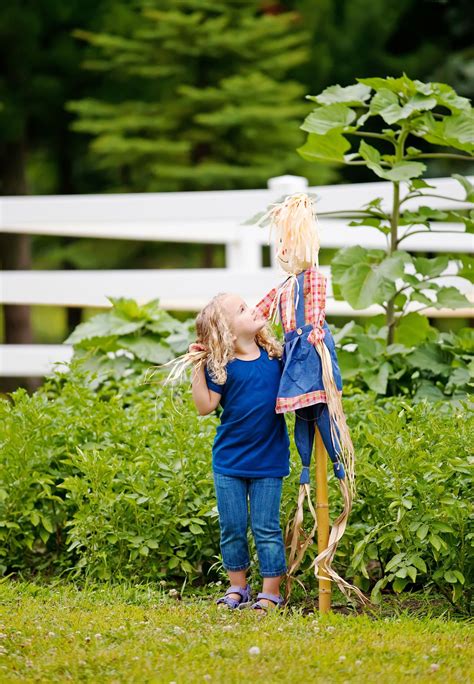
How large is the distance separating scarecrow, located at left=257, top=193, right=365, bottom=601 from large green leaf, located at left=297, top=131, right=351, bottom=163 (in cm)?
146

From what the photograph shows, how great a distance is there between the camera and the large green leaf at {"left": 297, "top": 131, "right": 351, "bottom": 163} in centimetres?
490

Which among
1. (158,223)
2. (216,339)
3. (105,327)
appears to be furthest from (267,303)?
(158,223)

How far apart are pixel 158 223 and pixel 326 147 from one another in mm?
2255

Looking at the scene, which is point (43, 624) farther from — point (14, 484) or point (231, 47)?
point (231, 47)

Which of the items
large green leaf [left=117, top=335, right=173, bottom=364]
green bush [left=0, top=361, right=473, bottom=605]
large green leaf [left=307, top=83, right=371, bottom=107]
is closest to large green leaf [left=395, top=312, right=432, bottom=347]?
green bush [left=0, top=361, right=473, bottom=605]

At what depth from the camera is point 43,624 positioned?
3191 mm

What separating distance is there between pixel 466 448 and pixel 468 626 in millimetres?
615

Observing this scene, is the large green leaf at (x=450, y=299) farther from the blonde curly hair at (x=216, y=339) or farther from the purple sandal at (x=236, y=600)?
the purple sandal at (x=236, y=600)

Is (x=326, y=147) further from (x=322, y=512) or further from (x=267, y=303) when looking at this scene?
(x=322, y=512)

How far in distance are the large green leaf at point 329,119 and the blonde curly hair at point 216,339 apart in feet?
5.29

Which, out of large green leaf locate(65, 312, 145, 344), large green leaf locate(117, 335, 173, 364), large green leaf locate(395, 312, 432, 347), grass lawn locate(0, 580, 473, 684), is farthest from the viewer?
large green leaf locate(65, 312, 145, 344)

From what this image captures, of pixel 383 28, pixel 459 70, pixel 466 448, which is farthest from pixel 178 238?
pixel 383 28

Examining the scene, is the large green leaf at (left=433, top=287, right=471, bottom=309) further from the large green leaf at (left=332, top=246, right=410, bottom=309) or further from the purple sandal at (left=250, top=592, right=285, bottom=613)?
the purple sandal at (left=250, top=592, right=285, bottom=613)

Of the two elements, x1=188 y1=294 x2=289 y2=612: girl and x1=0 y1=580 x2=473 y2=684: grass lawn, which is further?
x1=188 y1=294 x2=289 y2=612: girl
